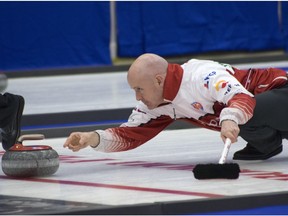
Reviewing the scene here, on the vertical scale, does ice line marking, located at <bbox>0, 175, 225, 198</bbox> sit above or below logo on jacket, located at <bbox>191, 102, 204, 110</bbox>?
below

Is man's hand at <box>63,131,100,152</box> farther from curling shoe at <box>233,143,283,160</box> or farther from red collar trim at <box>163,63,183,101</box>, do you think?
curling shoe at <box>233,143,283,160</box>

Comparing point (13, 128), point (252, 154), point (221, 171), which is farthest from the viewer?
point (13, 128)

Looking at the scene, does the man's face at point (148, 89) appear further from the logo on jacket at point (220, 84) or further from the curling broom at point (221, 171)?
the curling broom at point (221, 171)

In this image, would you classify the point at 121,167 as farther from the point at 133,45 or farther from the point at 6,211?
the point at 133,45

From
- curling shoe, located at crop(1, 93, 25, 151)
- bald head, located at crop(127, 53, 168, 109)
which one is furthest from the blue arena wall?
bald head, located at crop(127, 53, 168, 109)

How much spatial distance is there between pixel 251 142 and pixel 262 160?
15 centimetres

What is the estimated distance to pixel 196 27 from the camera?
1221 cm

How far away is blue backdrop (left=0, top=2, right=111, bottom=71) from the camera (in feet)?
36.9

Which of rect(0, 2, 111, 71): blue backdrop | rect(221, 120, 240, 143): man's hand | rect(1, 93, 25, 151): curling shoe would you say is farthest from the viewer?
rect(0, 2, 111, 71): blue backdrop

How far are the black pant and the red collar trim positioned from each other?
35cm

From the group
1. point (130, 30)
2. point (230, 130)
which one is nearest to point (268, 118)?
point (230, 130)

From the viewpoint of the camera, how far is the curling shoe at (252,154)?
390 cm

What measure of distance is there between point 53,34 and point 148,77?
808 centimetres

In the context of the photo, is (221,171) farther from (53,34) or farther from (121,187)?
(53,34)
